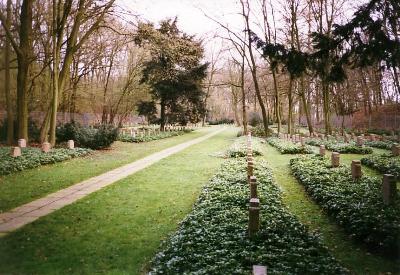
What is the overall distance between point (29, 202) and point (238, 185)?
5.56m

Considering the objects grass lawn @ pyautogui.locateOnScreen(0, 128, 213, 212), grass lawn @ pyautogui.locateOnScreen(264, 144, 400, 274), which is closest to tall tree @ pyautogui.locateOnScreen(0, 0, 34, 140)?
grass lawn @ pyautogui.locateOnScreen(0, 128, 213, 212)

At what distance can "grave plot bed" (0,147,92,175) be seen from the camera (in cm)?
1354

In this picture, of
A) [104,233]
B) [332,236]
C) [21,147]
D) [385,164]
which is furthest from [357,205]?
[21,147]

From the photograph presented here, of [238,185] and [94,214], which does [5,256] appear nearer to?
[94,214]

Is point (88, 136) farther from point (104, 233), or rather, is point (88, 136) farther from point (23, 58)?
point (104, 233)

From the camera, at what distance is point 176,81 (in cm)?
3872

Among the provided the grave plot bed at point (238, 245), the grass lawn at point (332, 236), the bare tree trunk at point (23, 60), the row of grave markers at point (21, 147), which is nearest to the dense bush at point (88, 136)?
the row of grave markers at point (21, 147)

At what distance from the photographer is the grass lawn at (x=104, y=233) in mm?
5410

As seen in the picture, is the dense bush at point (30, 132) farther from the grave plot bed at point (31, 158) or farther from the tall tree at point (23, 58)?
the grave plot bed at point (31, 158)

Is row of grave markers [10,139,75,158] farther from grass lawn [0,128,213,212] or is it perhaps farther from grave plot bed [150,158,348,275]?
grave plot bed [150,158,348,275]

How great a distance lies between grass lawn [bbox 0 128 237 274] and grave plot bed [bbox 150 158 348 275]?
50 centimetres

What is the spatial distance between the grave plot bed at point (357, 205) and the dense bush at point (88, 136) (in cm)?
1320

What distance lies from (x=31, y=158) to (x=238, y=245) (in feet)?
40.3

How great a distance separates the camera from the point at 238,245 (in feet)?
18.8
